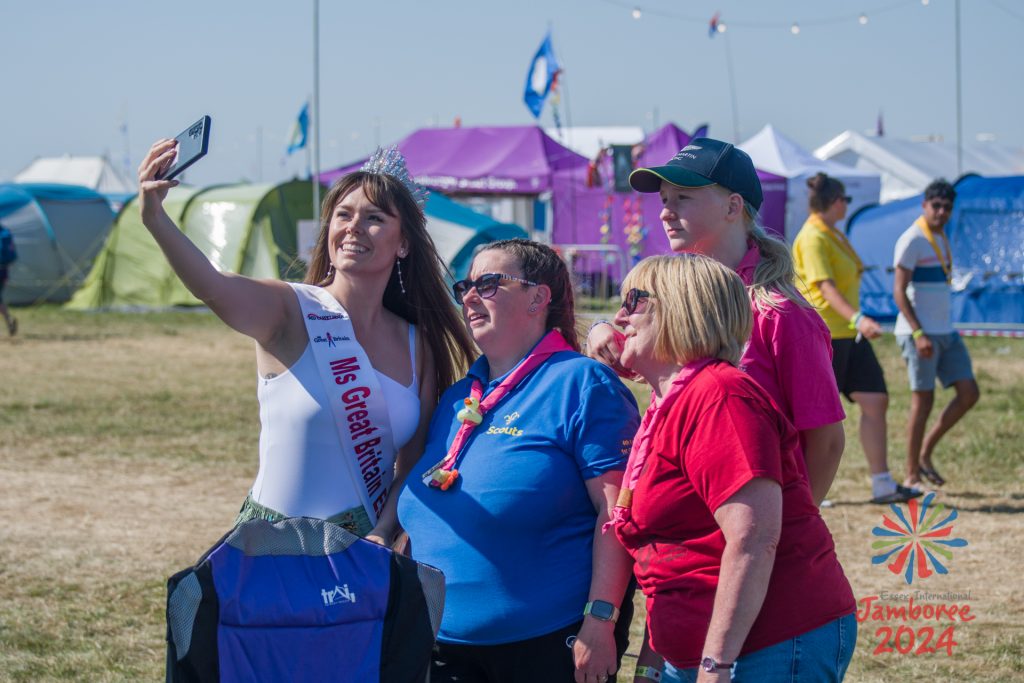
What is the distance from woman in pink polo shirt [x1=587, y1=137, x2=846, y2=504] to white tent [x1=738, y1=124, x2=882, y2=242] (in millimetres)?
17094

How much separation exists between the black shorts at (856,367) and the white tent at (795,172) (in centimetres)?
1317

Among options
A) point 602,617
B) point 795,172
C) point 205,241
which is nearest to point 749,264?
point 602,617

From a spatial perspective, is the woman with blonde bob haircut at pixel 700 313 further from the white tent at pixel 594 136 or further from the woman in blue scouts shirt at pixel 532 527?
the white tent at pixel 594 136

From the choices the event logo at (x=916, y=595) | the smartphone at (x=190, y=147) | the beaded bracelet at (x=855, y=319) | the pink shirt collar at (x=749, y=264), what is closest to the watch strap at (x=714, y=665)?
the pink shirt collar at (x=749, y=264)

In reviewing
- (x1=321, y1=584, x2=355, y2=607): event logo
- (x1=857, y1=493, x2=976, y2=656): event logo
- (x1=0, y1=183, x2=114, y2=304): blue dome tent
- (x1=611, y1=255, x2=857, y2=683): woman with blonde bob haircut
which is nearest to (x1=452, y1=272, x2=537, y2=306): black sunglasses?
(x1=611, y1=255, x2=857, y2=683): woman with blonde bob haircut

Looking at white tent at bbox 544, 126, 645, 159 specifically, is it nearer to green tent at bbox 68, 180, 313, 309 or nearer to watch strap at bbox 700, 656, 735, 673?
green tent at bbox 68, 180, 313, 309

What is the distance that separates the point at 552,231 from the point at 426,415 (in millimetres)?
18048

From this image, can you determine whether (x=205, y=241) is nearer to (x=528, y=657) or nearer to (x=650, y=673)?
(x=528, y=657)

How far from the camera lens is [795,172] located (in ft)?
66.9

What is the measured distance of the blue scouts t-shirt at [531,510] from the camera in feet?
8.20

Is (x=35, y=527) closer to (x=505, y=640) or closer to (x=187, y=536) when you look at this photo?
(x=187, y=536)

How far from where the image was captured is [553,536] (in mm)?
2527

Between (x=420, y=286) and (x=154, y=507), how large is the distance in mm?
4071

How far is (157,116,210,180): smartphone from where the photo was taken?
2.47 m
